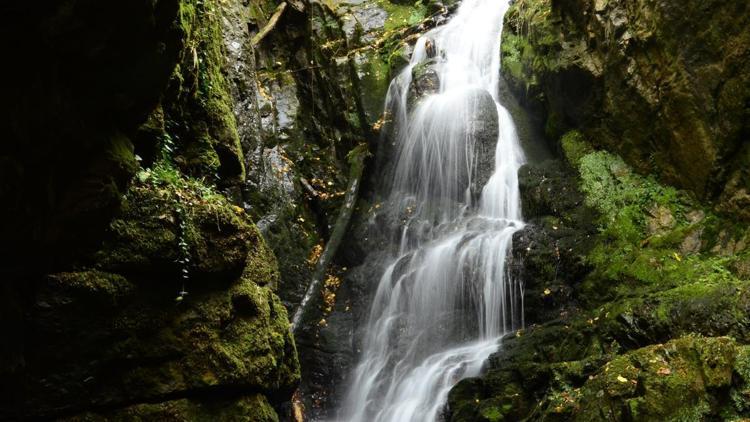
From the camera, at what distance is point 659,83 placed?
28.4 feet

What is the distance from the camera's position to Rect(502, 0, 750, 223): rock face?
24.4ft

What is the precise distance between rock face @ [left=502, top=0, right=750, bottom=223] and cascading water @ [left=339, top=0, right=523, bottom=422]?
6.31 ft

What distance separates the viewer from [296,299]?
428 inches

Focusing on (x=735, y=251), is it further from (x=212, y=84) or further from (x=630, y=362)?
(x=212, y=84)

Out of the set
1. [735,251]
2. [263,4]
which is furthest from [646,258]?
[263,4]

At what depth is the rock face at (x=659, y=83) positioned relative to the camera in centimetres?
743

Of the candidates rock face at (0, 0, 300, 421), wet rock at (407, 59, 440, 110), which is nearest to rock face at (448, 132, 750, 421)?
rock face at (0, 0, 300, 421)

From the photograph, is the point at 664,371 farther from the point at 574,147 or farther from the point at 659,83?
the point at 574,147

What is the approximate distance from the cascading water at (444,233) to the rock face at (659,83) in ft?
6.31

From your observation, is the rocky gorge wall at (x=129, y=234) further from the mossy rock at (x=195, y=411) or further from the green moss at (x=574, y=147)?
the green moss at (x=574, y=147)

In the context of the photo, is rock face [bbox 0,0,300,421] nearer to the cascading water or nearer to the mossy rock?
the mossy rock

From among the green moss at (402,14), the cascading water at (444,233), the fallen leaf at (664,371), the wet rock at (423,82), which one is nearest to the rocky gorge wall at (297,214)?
the fallen leaf at (664,371)

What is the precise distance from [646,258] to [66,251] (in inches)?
291

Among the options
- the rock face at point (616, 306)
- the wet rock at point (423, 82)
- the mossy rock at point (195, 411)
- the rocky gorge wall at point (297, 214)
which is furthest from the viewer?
the wet rock at point (423, 82)
